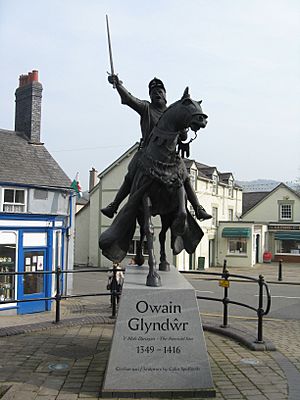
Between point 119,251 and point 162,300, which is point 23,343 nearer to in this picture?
point 119,251

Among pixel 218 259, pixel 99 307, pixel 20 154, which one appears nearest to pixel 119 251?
pixel 99 307

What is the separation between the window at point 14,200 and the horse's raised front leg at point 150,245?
37.5 ft

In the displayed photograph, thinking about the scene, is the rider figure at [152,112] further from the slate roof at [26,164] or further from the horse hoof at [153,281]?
the slate roof at [26,164]

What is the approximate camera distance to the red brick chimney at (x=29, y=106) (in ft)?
63.7

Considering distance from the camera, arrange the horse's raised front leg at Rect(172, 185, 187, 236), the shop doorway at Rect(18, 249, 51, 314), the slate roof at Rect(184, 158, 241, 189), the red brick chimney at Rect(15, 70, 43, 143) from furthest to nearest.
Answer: the slate roof at Rect(184, 158, 241, 189), the red brick chimney at Rect(15, 70, 43, 143), the shop doorway at Rect(18, 249, 51, 314), the horse's raised front leg at Rect(172, 185, 187, 236)

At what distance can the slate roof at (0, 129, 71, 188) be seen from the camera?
57.0ft

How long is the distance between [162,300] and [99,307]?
1022 centimetres

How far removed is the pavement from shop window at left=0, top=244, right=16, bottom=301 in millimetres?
8221

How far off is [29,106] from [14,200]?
477 centimetres

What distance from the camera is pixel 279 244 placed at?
3972cm

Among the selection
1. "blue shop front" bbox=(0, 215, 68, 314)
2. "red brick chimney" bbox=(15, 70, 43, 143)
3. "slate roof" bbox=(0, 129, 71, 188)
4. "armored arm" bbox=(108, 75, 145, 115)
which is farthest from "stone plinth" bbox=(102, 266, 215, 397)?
"red brick chimney" bbox=(15, 70, 43, 143)

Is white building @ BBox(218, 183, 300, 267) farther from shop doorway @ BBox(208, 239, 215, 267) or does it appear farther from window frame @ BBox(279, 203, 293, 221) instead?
shop doorway @ BBox(208, 239, 215, 267)

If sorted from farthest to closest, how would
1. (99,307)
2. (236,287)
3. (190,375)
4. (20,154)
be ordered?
(236,287)
(20,154)
(99,307)
(190,375)

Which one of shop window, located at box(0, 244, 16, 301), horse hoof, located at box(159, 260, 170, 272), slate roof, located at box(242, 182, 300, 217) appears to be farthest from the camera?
slate roof, located at box(242, 182, 300, 217)
